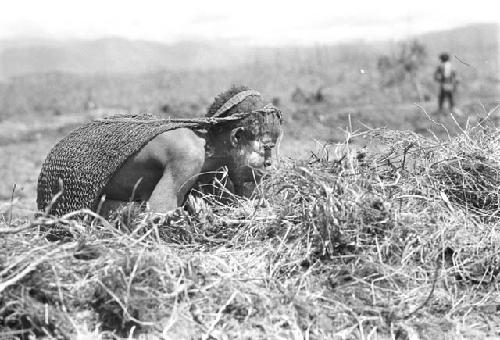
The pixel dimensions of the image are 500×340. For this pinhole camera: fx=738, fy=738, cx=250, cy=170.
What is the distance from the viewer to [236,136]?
11.8 feet

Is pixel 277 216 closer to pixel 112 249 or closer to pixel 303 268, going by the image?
pixel 303 268

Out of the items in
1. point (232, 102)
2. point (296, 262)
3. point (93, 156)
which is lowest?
point (296, 262)

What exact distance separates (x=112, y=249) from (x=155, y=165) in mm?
948

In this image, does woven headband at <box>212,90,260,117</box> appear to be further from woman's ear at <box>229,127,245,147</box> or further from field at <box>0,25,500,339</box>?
field at <box>0,25,500,339</box>

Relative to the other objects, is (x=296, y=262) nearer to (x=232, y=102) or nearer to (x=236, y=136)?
(x=236, y=136)

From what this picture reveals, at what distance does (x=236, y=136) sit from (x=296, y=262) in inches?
39.0

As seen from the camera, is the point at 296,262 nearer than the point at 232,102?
Yes

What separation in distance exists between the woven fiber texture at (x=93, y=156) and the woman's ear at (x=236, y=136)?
0.52ft

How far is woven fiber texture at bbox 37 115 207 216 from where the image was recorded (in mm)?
3535

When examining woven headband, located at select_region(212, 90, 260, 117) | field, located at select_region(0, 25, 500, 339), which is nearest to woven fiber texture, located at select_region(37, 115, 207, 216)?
woven headband, located at select_region(212, 90, 260, 117)

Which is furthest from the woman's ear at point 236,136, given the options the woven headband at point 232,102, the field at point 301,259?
the field at point 301,259

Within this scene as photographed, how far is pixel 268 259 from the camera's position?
9.37 ft

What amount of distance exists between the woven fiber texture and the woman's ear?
0.16 m

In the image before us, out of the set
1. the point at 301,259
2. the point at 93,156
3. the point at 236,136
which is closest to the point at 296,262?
the point at 301,259
